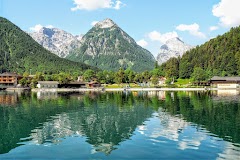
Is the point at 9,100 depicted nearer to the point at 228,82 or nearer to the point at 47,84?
the point at 47,84

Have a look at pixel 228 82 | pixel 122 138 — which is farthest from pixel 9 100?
pixel 228 82

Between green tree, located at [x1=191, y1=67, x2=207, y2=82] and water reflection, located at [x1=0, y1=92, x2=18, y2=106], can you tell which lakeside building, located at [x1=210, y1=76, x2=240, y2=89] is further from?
water reflection, located at [x1=0, y1=92, x2=18, y2=106]

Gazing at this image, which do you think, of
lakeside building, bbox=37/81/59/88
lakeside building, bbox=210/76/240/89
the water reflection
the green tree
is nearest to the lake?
the water reflection

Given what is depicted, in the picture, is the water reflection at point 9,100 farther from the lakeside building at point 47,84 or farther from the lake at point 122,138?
the lakeside building at point 47,84

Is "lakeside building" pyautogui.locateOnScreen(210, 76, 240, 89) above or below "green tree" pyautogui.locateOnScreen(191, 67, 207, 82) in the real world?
below

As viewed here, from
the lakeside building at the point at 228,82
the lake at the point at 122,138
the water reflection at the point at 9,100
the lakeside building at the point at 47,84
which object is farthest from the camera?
the lakeside building at the point at 47,84

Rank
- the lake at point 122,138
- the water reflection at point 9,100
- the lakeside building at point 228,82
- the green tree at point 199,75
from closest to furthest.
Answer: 1. the lake at point 122,138
2. the water reflection at point 9,100
3. the lakeside building at point 228,82
4. the green tree at point 199,75

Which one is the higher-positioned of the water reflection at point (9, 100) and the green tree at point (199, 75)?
the green tree at point (199, 75)

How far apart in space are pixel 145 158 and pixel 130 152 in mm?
2352

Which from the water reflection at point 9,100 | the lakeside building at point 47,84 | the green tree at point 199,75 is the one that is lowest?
the water reflection at point 9,100

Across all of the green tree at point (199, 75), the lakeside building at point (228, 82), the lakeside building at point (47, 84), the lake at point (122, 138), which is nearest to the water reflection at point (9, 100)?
the lake at point (122, 138)

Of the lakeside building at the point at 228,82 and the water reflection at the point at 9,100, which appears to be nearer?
the water reflection at the point at 9,100

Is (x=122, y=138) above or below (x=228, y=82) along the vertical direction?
below

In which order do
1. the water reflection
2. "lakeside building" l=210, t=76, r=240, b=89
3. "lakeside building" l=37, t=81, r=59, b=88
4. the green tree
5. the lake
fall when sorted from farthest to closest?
"lakeside building" l=37, t=81, r=59, b=88 < the green tree < "lakeside building" l=210, t=76, r=240, b=89 < the water reflection < the lake
